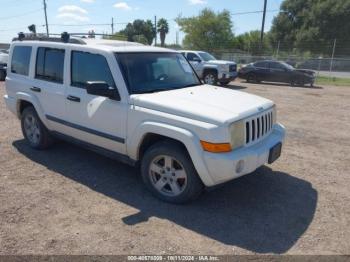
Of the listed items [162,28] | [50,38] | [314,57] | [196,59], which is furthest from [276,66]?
[162,28]

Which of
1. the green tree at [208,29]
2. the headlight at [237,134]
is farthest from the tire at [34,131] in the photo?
the green tree at [208,29]

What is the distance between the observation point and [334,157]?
6.18 meters

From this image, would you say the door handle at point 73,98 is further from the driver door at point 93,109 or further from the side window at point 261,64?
the side window at point 261,64

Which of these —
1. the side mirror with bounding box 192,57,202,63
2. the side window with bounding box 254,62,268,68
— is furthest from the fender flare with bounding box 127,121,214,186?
Result: the side window with bounding box 254,62,268,68

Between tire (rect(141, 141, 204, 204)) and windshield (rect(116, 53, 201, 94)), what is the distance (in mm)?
835

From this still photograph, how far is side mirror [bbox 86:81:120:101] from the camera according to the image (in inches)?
168

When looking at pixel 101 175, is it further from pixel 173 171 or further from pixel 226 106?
pixel 226 106

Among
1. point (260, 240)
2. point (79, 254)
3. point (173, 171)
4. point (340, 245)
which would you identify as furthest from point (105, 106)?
point (340, 245)

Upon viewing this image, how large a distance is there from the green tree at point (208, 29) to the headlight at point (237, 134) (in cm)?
4928

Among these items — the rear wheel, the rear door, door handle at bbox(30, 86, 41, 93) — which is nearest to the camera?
the rear door

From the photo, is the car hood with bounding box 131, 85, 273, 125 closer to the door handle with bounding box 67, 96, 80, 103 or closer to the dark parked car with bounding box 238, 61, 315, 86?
the door handle with bounding box 67, 96, 80, 103

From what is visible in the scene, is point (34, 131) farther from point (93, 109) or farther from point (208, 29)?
point (208, 29)

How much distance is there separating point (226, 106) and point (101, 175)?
2129 mm

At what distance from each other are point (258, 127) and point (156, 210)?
1.55m
